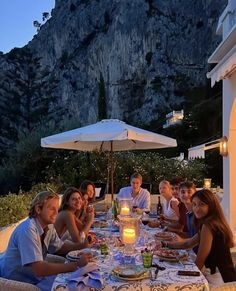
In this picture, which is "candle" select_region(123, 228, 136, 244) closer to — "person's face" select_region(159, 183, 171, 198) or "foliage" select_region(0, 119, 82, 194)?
"person's face" select_region(159, 183, 171, 198)

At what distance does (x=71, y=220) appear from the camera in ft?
10.3

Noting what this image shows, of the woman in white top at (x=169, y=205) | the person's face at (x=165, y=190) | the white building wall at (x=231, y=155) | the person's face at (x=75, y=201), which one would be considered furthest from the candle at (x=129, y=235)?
the white building wall at (x=231, y=155)

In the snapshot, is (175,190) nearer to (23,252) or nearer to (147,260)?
(147,260)

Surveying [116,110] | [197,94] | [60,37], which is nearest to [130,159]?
[197,94]

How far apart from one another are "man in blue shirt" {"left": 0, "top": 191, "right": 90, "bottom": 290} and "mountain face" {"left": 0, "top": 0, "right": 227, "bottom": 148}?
120 feet

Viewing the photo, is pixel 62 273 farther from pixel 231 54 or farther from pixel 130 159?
pixel 130 159

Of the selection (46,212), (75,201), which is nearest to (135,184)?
(75,201)

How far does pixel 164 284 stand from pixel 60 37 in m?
54.2

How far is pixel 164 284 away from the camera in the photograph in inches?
74.7

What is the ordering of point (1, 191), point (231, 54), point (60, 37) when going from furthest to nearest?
1. point (60, 37)
2. point (1, 191)
3. point (231, 54)

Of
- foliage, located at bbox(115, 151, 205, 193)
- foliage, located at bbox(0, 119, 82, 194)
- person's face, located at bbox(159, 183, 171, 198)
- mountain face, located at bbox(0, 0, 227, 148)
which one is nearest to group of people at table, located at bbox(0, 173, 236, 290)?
person's face, located at bbox(159, 183, 171, 198)

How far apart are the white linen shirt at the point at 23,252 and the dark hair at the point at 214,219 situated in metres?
1.12

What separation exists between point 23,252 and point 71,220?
3.50 ft

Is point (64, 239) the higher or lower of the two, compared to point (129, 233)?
lower
